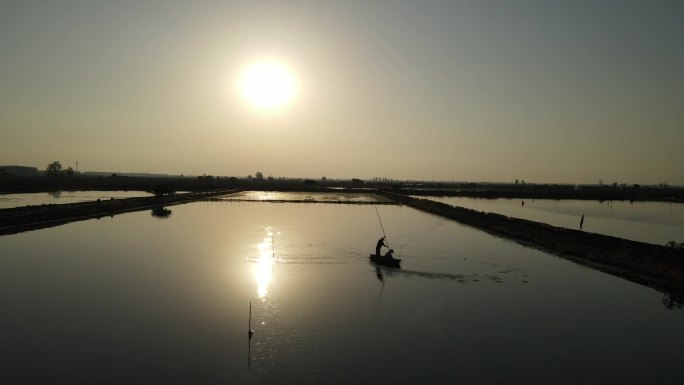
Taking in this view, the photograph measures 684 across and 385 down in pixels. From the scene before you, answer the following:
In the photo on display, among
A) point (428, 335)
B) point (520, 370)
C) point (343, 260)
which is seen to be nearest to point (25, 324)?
point (428, 335)

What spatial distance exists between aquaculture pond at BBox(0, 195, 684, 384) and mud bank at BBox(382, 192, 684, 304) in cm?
146

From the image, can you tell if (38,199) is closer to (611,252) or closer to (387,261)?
(387,261)

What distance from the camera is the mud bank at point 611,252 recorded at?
19.7m

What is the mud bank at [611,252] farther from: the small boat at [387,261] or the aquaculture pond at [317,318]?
the small boat at [387,261]

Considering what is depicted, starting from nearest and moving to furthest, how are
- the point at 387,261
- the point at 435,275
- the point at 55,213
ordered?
the point at 435,275 < the point at 387,261 < the point at 55,213

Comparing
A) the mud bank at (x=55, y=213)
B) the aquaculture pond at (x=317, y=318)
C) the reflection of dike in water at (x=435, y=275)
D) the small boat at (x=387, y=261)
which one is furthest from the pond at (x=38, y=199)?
the reflection of dike in water at (x=435, y=275)

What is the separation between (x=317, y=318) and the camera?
13125 millimetres

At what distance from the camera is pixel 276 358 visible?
32.8 feet

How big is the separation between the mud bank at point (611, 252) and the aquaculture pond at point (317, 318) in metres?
1.46

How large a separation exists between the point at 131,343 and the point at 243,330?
259 cm

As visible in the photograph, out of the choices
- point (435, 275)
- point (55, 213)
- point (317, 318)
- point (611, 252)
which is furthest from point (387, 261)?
point (55, 213)

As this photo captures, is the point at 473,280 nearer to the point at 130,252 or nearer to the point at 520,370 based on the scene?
the point at 520,370

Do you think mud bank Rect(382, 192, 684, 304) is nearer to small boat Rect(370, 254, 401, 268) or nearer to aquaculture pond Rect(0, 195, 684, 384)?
aquaculture pond Rect(0, 195, 684, 384)

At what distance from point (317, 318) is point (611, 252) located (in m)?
19.0
